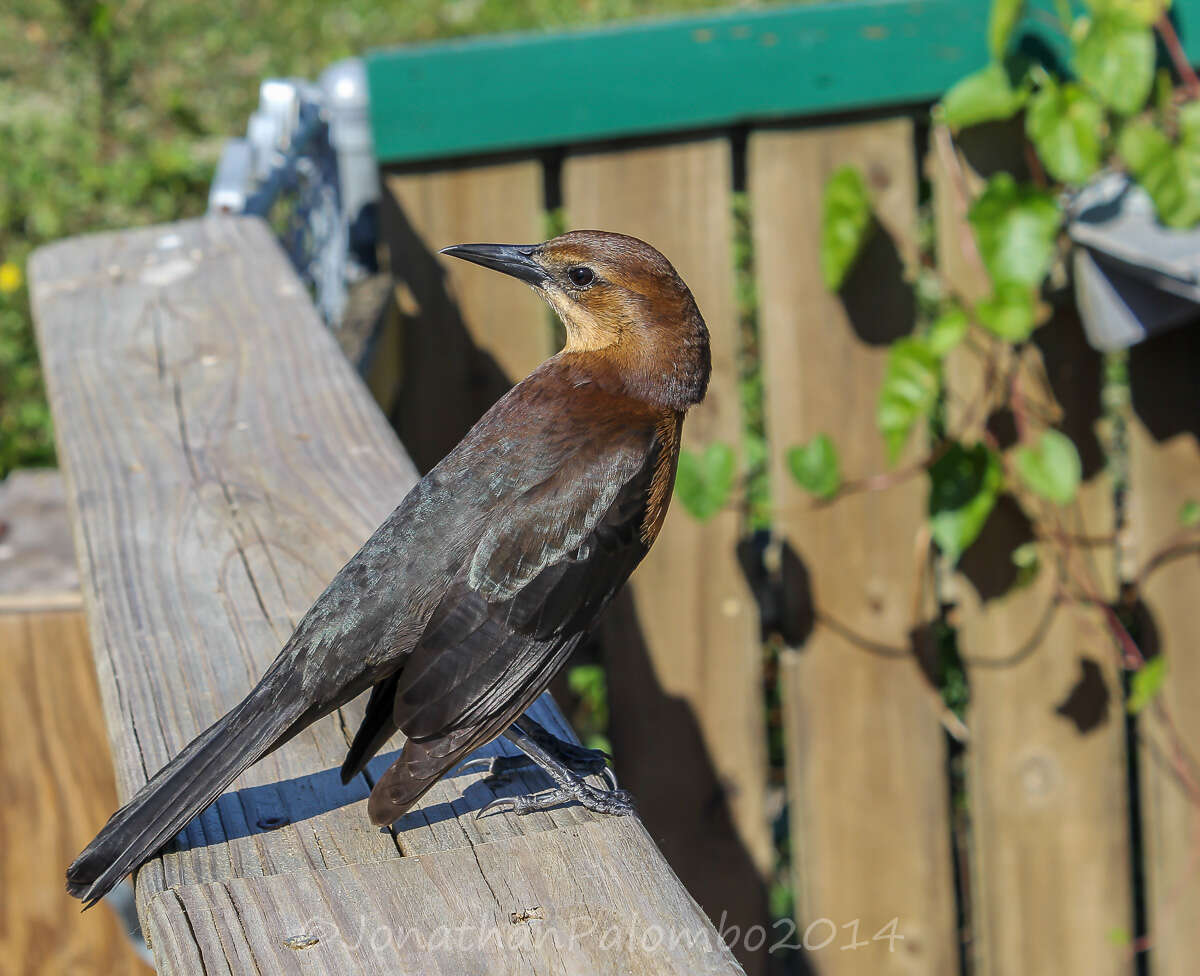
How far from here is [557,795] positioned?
170 cm

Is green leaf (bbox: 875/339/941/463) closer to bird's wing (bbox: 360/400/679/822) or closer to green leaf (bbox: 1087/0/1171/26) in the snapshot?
green leaf (bbox: 1087/0/1171/26)

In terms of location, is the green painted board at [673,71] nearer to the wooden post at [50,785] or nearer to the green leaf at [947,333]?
the green leaf at [947,333]

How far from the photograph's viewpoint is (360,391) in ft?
7.98

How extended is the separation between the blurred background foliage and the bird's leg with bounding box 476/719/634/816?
3.48m

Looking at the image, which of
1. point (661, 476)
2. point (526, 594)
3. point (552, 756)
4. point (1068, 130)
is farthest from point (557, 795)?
point (1068, 130)

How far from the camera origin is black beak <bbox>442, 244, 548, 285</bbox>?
2.48m

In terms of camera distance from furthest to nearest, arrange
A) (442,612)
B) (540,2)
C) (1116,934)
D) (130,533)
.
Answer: (540,2) < (1116,934) < (130,533) < (442,612)

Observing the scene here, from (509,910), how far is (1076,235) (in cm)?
247

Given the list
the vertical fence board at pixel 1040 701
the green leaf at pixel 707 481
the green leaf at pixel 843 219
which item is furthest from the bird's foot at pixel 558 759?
the vertical fence board at pixel 1040 701

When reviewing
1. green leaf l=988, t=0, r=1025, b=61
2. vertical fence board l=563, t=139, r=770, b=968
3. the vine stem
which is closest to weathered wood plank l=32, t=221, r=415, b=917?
vertical fence board l=563, t=139, r=770, b=968

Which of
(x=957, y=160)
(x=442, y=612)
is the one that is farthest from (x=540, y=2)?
(x=442, y=612)

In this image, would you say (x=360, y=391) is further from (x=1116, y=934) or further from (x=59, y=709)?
(x=1116, y=934)

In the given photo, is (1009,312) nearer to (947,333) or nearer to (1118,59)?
(947,333)

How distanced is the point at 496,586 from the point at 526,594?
47 mm
